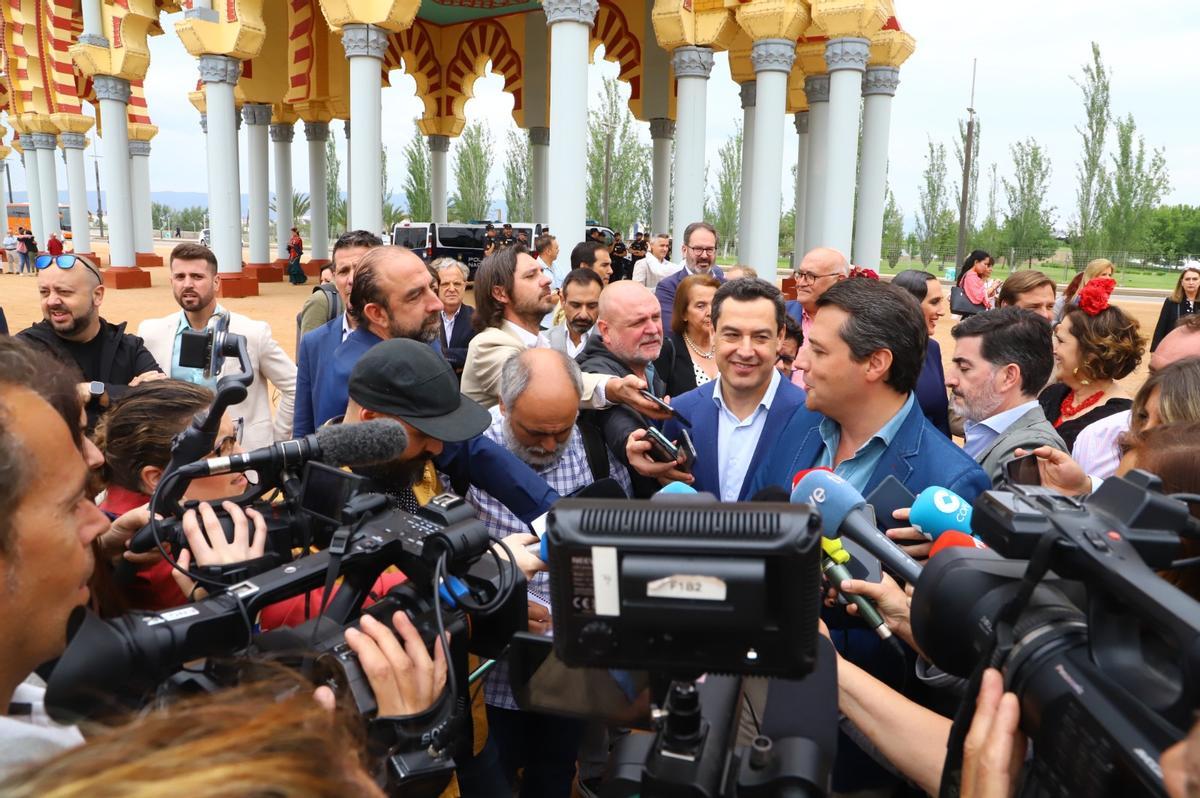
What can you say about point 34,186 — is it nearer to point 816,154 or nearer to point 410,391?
point 816,154

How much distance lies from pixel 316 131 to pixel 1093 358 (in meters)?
21.8

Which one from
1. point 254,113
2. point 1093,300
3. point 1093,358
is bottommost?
point 1093,358

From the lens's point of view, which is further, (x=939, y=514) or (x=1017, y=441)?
(x=1017, y=441)

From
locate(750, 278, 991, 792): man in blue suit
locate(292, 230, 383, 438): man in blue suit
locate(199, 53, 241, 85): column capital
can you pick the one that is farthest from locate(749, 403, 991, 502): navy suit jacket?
locate(199, 53, 241, 85): column capital

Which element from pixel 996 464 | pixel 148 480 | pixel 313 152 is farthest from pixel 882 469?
pixel 313 152

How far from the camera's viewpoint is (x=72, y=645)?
1.08 meters

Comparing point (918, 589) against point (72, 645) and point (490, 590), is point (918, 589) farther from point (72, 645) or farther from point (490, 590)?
point (72, 645)

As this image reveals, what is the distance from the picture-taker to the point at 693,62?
1227 centimetres

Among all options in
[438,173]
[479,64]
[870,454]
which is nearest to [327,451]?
[870,454]

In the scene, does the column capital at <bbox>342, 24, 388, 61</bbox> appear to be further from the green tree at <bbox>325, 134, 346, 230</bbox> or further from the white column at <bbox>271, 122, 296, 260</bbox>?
the green tree at <bbox>325, 134, 346, 230</bbox>

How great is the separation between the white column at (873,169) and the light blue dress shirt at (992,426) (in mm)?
10612

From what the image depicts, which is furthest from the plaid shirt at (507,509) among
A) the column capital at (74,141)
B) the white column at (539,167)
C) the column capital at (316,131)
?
the column capital at (74,141)

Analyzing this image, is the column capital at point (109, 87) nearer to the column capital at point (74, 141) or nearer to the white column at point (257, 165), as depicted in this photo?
the white column at point (257, 165)

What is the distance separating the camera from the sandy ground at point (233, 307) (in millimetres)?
13180
